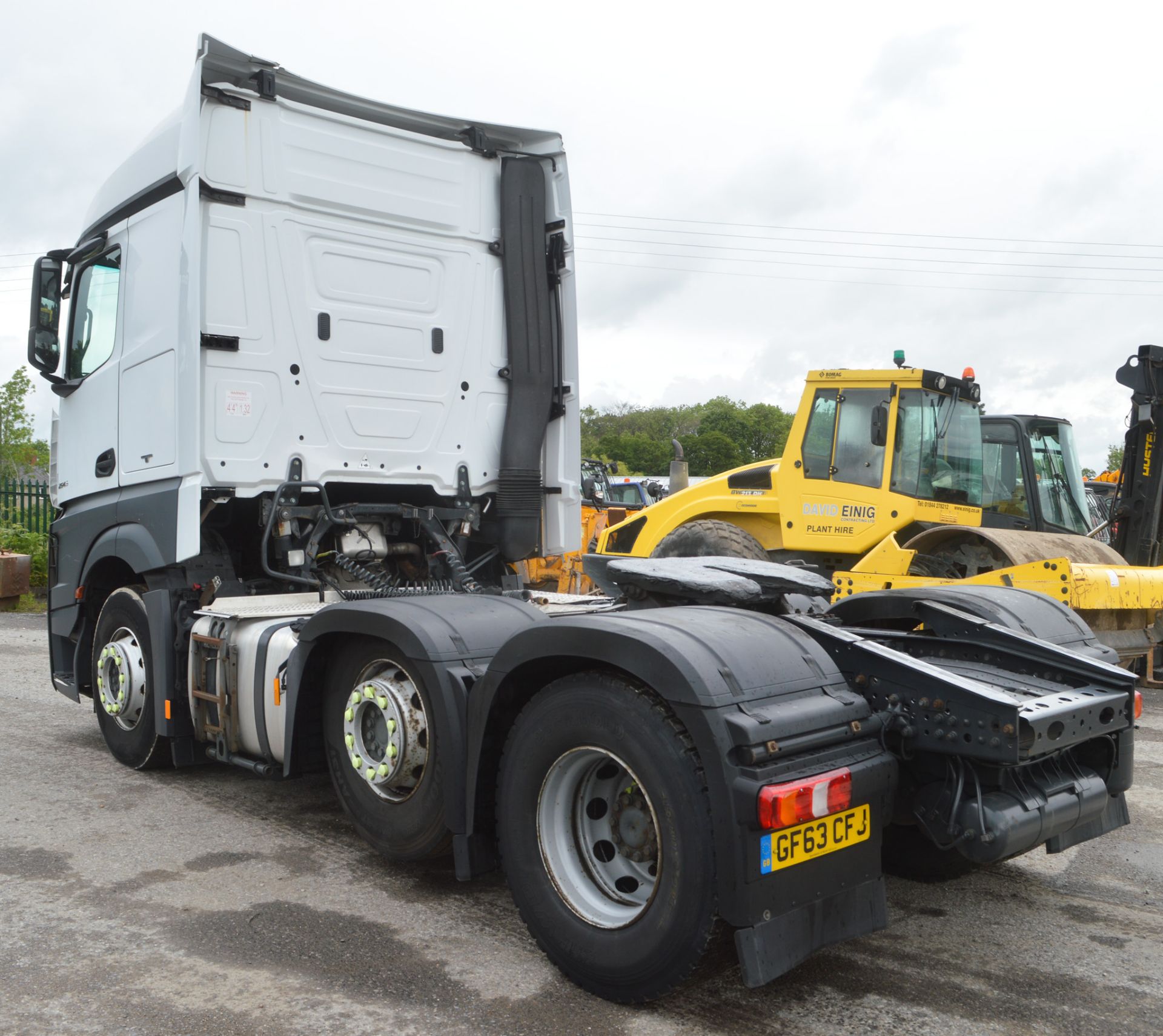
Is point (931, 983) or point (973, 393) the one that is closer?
point (931, 983)

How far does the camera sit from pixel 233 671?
491 cm

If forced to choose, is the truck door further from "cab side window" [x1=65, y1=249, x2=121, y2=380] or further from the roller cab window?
the roller cab window

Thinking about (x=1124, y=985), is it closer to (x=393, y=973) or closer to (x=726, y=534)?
(x=393, y=973)

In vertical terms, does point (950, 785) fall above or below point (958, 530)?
below

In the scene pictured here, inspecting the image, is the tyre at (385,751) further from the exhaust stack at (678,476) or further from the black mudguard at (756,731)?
the exhaust stack at (678,476)

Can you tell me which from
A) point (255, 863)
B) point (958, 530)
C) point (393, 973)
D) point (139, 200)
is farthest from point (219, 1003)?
point (958, 530)

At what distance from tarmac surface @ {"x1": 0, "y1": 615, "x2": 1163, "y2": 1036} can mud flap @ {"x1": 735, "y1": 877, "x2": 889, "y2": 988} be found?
284 millimetres

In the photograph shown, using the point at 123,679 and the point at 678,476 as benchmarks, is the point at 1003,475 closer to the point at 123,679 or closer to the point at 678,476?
the point at 678,476

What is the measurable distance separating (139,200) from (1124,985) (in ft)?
18.2

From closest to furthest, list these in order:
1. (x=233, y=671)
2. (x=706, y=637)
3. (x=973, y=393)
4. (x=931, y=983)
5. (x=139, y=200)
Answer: (x=706, y=637), (x=931, y=983), (x=233, y=671), (x=139, y=200), (x=973, y=393)

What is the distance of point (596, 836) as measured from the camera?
3262 mm

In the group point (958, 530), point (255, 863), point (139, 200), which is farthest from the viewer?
point (958, 530)

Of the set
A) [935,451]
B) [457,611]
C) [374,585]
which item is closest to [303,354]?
[374,585]

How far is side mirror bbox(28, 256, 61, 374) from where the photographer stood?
6.18 meters
